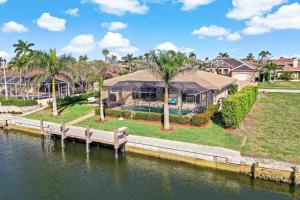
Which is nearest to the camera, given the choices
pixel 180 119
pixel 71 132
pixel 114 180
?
pixel 114 180

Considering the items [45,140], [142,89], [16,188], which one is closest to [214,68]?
[142,89]

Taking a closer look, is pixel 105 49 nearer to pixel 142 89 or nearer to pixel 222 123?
pixel 142 89

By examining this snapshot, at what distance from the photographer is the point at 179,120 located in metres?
24.0

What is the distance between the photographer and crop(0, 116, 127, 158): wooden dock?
2009 centimetres

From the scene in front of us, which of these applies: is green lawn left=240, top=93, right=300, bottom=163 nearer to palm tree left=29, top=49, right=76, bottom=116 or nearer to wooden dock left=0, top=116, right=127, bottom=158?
wooden dock left=0, top=116, right=127, bottom=158

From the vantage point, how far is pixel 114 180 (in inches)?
644

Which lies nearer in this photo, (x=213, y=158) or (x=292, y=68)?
(x=213, y=158)

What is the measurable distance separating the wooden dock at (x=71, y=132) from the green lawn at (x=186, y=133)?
1.89 metres

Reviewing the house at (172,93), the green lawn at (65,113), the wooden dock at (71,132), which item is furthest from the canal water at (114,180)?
the house at (172,93)

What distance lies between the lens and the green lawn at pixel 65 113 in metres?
28.0

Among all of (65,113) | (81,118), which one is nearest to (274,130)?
(81,118)

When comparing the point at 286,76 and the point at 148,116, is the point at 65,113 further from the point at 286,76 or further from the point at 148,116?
the point at 286,76

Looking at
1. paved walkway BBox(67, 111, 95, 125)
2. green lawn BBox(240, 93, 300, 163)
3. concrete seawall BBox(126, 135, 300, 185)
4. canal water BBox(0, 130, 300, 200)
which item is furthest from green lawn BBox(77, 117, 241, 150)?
canal water BBox(0, 130, 300, 200)

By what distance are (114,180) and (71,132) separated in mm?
7901
